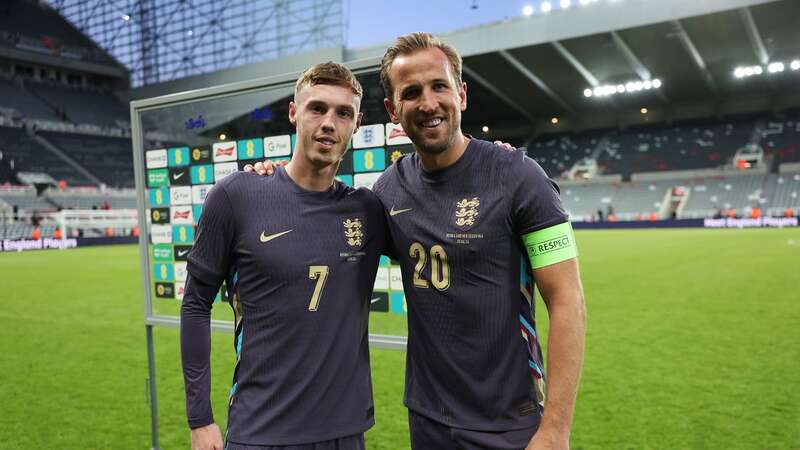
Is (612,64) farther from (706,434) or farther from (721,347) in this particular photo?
(706,434)

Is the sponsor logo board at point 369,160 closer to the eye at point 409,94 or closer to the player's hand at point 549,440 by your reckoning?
the eye at point 409,94

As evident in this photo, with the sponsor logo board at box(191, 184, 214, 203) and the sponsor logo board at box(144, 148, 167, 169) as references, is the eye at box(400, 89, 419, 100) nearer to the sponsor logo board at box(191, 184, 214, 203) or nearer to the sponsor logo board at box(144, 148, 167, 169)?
the sponsor logo board at box(191, 184, 214, 203)

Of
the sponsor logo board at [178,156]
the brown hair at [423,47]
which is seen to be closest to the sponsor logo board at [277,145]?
the sponsor logo board at [178,156]

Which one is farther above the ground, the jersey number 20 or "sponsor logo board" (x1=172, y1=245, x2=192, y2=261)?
the jersey number 20

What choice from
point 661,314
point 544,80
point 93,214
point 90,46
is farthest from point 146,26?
point 661,314

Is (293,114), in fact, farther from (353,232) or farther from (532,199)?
(532,199)

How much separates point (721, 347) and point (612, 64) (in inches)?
1405

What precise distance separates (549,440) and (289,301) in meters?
1.06

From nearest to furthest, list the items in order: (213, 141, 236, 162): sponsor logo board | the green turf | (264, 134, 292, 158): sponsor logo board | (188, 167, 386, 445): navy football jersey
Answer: (188, 167, 386, 445): navy football jersey < (264, 134, 292, 158): sponsor logo board < (213, 141, 236, 162): sponsor logo board < the green turf

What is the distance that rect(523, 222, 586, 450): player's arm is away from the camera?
1915 mm

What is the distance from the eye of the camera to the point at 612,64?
126 feet

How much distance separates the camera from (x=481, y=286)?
82.1 inches

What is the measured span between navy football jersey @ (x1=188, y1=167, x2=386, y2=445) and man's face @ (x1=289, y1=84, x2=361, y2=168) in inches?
6.6

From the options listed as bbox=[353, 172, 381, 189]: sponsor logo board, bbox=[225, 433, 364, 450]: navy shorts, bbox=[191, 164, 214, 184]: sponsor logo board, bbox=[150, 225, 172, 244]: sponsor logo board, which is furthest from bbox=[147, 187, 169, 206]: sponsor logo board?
bbox=[225, 433, 364, 450]: navy shorts
